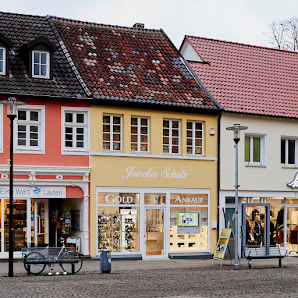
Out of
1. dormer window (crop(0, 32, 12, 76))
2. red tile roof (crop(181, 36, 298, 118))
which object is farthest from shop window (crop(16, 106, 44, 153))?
red tile roof (crop(181, 36, 298, 118))

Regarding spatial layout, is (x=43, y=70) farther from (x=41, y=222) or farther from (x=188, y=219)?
(x=188, y=219)

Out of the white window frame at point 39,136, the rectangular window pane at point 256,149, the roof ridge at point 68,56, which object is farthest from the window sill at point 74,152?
the rectangular window pane at point 256,149

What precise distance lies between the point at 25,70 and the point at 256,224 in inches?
455

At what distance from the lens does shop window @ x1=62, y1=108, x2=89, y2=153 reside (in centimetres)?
2633

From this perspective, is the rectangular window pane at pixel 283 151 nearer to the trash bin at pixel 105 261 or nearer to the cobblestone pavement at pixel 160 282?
the cobblestone pavement at pixel 160 282

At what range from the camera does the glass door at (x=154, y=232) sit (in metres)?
27.9

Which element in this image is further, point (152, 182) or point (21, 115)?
point (152, 182)

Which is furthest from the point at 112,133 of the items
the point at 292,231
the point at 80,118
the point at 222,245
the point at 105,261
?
the point at 292,231

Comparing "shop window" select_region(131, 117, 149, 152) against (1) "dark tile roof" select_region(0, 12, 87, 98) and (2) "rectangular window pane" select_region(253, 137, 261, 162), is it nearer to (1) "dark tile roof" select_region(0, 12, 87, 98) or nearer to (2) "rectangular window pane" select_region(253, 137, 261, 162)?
(1) "dark tile roof" select_region(0, 12, 87, 98)

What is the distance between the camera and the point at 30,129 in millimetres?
25875

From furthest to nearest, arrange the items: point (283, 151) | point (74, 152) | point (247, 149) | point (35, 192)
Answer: point (283, 151), point (247, 149), point (74, 152), point (35, 192)

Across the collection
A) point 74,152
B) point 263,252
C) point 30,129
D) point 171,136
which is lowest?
point 263,252

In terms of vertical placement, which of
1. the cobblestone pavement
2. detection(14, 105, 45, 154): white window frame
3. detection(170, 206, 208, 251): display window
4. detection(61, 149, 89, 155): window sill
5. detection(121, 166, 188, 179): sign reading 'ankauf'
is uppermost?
detection(14, 105, 45, 154): white window frame

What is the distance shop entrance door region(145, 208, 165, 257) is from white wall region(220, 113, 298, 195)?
2.93m
